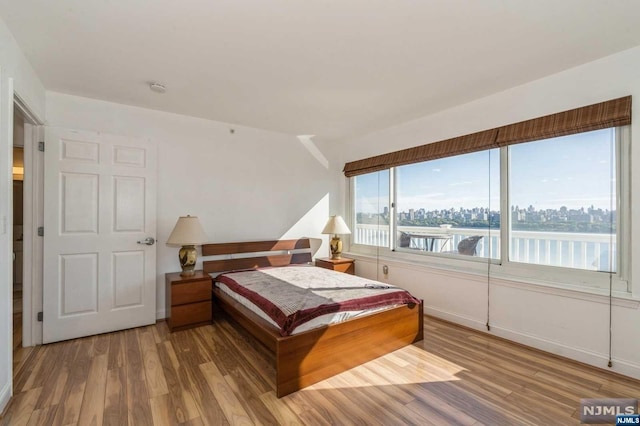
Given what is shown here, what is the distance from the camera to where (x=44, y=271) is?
295 cm

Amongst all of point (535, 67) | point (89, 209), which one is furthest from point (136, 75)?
point (535, 67)

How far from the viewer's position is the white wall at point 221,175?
3.44m

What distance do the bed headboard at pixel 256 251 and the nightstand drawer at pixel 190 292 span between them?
43cm

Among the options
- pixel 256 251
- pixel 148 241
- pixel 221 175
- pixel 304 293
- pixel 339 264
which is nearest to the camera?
pixel 304 293

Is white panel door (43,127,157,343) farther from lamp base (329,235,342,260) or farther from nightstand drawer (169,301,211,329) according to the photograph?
lamp base (329,235,342,260)

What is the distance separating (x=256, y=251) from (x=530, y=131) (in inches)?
136

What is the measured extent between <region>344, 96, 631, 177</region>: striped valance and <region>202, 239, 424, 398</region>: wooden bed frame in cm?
184

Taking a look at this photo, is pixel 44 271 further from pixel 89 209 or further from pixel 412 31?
pixel 412 31

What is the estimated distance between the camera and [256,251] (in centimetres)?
424

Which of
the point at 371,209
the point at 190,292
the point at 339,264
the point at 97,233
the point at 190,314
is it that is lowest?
the point at 190,314

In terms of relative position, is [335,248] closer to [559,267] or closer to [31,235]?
[559,267]

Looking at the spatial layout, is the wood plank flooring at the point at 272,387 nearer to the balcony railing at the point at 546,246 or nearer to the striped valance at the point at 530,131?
the balcony railing at the point at 546,246

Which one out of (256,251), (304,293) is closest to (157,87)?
(256,251)

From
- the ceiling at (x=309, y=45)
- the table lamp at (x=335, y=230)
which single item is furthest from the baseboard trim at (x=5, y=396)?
the table lamp at (x=335, y=230)
